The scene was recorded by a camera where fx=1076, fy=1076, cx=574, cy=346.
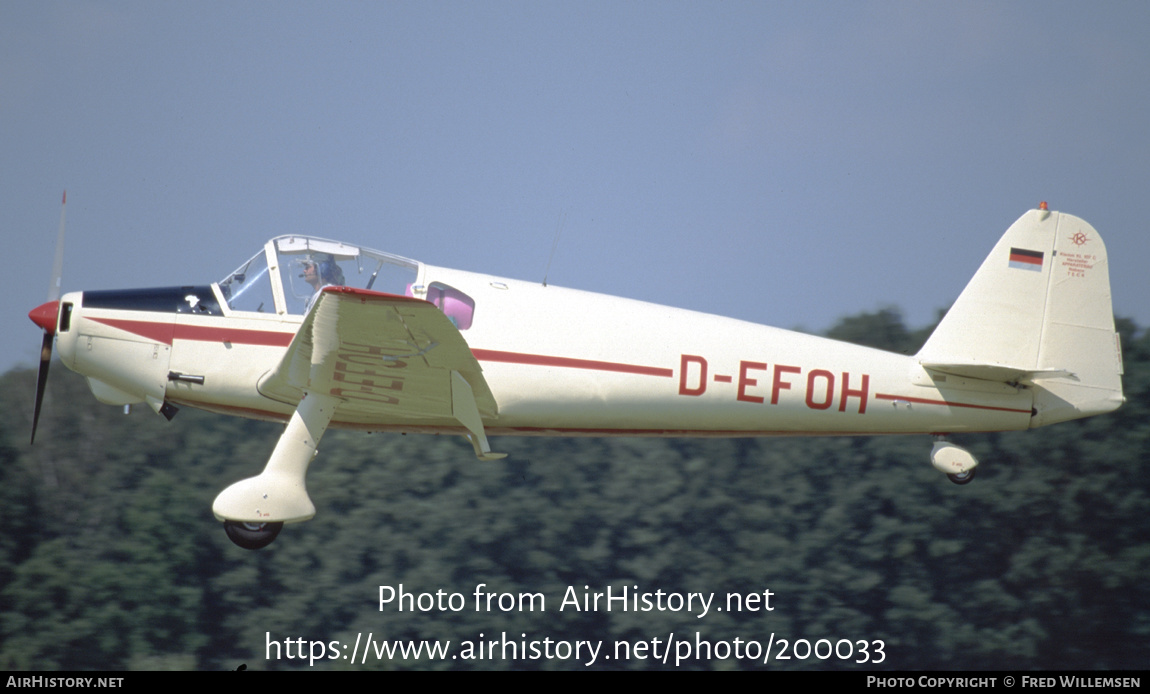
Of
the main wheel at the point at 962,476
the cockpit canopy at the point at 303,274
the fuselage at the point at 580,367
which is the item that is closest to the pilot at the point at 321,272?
the cockpit canopy at the point at 303,274

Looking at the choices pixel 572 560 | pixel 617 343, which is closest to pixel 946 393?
pixel 617 343

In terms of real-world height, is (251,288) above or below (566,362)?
above

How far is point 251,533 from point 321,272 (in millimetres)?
1743

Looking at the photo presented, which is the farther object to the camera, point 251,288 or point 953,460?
point 953,460

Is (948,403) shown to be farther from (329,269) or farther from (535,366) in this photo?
(329,269)

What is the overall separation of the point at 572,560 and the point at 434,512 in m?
1.75

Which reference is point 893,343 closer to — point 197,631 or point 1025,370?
point 1025,370

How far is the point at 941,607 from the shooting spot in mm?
13195

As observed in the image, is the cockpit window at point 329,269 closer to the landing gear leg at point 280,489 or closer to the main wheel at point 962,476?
the landing gear leg at point 280,489

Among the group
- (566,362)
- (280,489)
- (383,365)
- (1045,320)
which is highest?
(1045,320)

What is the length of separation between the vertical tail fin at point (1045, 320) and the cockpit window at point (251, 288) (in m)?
4.50

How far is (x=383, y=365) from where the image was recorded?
6.52m

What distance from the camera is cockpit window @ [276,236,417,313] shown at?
274 inches
